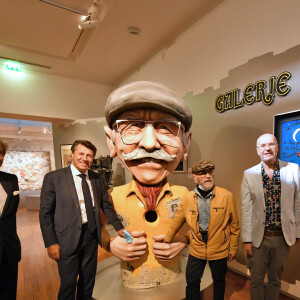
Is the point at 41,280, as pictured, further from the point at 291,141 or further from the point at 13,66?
the point at 13,66

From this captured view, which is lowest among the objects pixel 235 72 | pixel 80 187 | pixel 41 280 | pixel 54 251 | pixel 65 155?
pixel 41 280

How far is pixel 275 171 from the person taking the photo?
1.66 meters

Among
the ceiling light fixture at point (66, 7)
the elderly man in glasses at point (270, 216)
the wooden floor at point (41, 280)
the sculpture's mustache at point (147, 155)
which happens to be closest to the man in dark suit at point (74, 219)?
the sculpture's mustache at point (147, 155)

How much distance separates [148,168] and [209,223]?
0.58 metres

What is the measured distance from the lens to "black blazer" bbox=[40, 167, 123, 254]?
1439mm

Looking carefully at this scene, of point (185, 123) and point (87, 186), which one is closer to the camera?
point (185, 123)

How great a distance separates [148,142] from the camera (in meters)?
1.10

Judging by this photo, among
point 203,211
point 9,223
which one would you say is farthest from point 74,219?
point 203,211

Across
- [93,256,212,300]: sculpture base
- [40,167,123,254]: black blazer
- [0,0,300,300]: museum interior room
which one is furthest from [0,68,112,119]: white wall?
[93,256,212,300]: sculpture base

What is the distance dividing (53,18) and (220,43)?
2390mm

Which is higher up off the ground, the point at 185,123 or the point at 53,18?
the point at 53,18

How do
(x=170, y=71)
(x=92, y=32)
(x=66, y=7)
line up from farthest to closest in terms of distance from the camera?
(x=170, y=71), (x=92, y=32), (x=66, y=7)

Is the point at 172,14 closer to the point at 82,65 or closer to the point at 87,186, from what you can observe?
the point at 82,65

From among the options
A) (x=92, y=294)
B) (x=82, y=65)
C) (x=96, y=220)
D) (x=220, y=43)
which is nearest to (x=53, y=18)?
(x=82, y=65)
